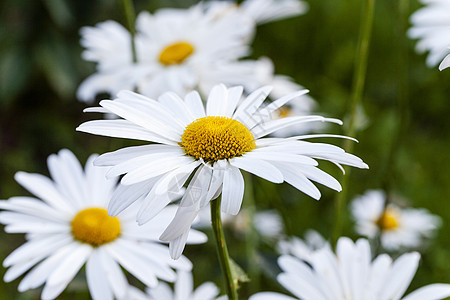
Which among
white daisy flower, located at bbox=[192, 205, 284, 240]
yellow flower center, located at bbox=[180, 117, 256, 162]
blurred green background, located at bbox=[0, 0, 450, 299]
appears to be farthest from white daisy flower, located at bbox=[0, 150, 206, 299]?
blurred green background, located at bbox=[0, 0, 450, 299]

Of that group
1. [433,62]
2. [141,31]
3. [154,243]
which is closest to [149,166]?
[154,243]

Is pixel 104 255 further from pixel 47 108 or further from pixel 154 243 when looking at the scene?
pixel 47 108

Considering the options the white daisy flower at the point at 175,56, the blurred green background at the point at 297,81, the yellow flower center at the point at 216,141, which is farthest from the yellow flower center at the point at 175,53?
the blurred green background at the point at 297,81

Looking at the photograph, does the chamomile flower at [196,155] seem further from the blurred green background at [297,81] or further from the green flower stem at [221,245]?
the blurred green background at [297,81]

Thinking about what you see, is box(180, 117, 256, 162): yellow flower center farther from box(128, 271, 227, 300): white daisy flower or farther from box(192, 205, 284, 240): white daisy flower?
box(192, 205, 284, 240): white daisy flower

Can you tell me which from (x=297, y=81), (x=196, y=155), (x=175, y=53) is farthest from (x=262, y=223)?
(x=196, y=155)

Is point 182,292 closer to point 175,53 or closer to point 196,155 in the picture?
point 196,155

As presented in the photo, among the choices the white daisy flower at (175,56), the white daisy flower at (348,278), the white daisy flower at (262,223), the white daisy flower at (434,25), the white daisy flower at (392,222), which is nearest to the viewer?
the white daisy flower at (348,278)
